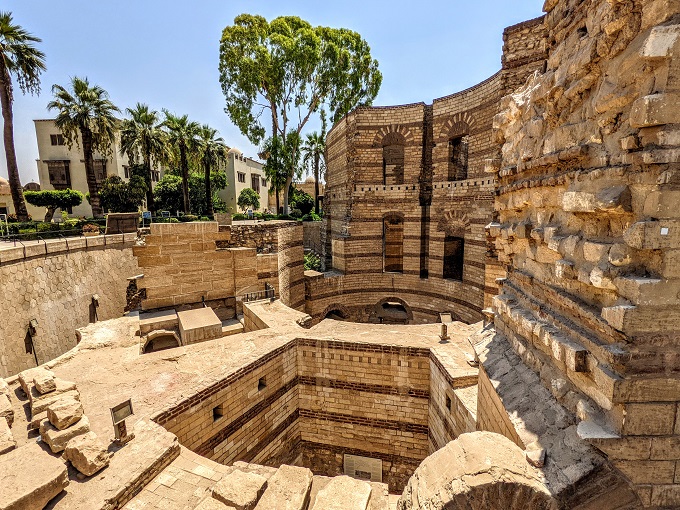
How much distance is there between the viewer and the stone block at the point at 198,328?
24.9 ft

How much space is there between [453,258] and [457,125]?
5.39 metres

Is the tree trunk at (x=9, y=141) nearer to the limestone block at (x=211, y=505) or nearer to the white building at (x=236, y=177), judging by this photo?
the limestone block at (x=211, y=505)

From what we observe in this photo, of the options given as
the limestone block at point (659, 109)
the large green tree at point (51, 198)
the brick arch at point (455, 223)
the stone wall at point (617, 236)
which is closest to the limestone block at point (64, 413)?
the stone wall at point (617, 236)

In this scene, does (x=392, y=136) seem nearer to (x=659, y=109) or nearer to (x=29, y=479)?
(x=659, y=109)

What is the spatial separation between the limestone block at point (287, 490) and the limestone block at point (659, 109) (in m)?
4.12

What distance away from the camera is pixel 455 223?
500 inches

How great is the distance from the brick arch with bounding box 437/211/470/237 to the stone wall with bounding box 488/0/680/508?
32.9 feet

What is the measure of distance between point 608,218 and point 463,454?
1771mm

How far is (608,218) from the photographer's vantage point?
2043 millimetres

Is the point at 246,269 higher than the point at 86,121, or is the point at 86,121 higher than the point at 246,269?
the point at 86,121

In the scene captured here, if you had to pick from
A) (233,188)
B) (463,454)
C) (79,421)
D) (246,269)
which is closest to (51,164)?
(233,188)

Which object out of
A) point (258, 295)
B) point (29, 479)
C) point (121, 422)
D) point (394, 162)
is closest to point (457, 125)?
point (394, 162)

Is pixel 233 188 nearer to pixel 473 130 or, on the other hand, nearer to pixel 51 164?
pixel 51 164

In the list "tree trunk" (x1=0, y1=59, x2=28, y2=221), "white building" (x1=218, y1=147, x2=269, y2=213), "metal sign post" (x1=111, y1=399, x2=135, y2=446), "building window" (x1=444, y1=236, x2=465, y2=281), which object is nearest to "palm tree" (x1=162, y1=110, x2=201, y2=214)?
"tree trunk" (x1=0, y1=59, x2=28, y2=221)
